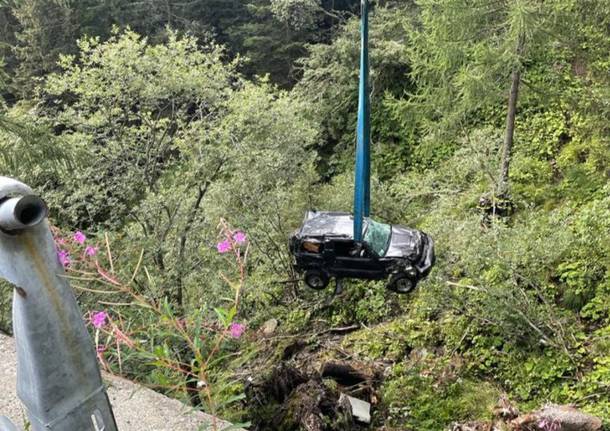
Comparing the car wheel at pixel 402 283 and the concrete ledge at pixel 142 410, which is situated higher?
the concrete ledge at pixel 142 410

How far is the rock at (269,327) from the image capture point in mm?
8350

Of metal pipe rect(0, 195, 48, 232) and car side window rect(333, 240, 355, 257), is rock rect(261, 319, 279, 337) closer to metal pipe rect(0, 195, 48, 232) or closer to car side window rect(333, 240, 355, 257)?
car side window rect(333, 240, 355, 257)

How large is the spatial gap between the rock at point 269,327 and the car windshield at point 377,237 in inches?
113

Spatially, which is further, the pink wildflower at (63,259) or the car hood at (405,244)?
the car hood at (405,244)

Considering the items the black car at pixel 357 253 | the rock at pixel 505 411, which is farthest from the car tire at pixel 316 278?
the rock at pixel 505 411

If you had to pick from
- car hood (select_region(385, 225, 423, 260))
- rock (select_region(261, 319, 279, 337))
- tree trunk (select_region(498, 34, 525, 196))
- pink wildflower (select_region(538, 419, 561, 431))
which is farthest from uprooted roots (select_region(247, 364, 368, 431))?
tree trunk (select_region(498, 34, 525, 196))

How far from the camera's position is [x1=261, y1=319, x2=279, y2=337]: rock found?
329 inches

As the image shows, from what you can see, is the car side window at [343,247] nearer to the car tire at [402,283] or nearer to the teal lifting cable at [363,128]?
the car tire at [402,283]

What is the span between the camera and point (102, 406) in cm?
137

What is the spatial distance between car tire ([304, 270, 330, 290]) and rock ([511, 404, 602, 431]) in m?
2.68

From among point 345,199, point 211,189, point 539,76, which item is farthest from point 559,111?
point 211,189

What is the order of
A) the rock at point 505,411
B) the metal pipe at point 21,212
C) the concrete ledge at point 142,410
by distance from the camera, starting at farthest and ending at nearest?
the rock at point 505,411 → the concrete ledge at point 142,410 → the metal pipe at point 21,212

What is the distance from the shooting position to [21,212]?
3.84 ft

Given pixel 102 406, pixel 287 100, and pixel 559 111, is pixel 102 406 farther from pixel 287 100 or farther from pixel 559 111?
pixel 559 111
